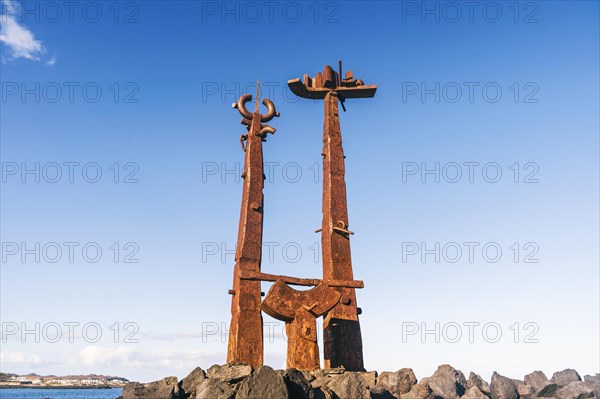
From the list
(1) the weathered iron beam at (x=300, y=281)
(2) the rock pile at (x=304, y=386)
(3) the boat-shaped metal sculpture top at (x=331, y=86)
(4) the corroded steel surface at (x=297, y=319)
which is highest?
(3) the boat-shaped metal sculpture top at (x=331, y=86)

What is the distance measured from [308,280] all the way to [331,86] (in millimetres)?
5790

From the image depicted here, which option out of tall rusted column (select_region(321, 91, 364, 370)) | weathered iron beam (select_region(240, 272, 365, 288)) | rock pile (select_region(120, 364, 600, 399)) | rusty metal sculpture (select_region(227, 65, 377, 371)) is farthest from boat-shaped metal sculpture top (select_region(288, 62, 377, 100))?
rock pile (select_region(120, 364, 600, 399))

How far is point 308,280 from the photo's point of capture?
1381 centimetres

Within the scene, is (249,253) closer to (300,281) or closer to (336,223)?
(300,281)

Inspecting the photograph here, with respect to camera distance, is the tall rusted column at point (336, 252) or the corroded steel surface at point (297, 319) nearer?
the corroded steel surface at point (297, 319)

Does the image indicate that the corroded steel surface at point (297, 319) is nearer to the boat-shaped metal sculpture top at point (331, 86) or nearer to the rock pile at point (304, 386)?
the rock pile at point (304, 386)

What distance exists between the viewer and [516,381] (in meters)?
19.9

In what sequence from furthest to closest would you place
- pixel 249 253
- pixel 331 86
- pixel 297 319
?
pixel 331 86 → pixel 249 253 → pixel 297 319

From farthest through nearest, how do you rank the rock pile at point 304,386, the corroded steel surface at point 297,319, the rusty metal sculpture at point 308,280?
the rusty metal sculpture at point 308,280 < the corroded steel surface at point 297,319 < the rock pile at point 304,386

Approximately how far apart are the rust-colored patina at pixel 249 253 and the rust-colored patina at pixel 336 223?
177 cm

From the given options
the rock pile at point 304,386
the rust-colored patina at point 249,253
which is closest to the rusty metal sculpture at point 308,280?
the rust-colored patina at point 249,253

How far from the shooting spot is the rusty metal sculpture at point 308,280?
12.8m

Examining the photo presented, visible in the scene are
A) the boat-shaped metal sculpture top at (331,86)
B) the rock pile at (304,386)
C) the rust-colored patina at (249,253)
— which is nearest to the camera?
the rock pile at (304,386)

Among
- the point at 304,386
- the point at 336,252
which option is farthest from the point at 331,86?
the point at 304,386
